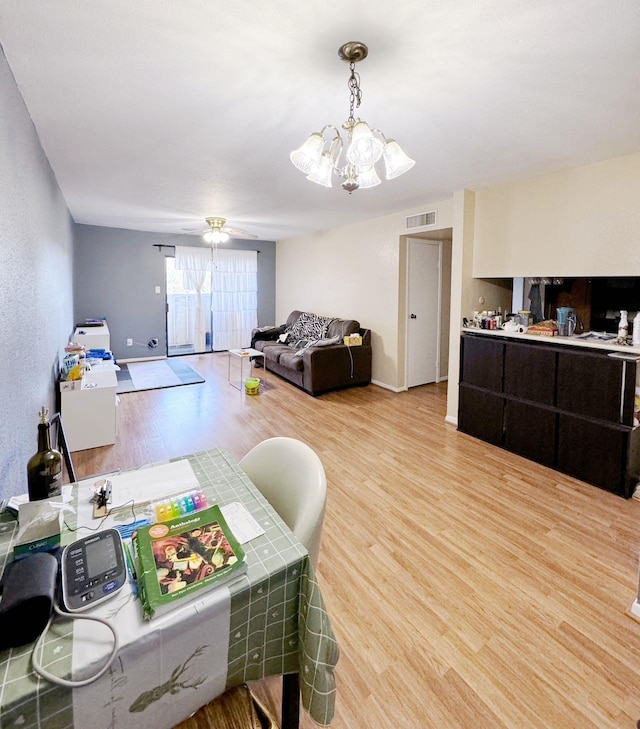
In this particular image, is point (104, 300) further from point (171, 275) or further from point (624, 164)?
point (624, 164)

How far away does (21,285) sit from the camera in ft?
6.39

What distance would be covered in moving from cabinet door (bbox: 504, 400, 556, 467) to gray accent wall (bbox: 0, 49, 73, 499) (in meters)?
3.43

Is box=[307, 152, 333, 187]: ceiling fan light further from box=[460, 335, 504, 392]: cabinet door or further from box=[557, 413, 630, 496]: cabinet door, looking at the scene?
box=[557, 413, 630, 496]: cabinet door

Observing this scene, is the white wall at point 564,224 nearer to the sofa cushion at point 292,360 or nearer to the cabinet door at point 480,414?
the cabinet door at point 480,414

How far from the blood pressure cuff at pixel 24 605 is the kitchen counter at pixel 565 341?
128 inches

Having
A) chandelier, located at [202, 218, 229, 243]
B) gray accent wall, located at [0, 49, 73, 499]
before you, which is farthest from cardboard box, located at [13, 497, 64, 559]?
chandelier, located at [202, 218, 229, 243]

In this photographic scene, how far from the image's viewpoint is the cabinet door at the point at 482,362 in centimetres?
342

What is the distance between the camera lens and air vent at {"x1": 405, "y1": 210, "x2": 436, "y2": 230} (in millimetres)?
4363

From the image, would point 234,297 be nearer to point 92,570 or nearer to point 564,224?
point 564,224

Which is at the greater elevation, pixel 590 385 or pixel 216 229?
pixel 216 229

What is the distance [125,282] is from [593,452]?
707cm

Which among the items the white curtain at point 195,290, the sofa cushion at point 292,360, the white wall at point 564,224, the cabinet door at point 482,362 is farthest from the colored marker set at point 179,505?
the white curtain at point 195,290

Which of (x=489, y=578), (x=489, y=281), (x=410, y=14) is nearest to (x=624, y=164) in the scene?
(x=489, y=281)

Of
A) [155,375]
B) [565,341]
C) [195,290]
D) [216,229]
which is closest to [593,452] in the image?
[565,341]
